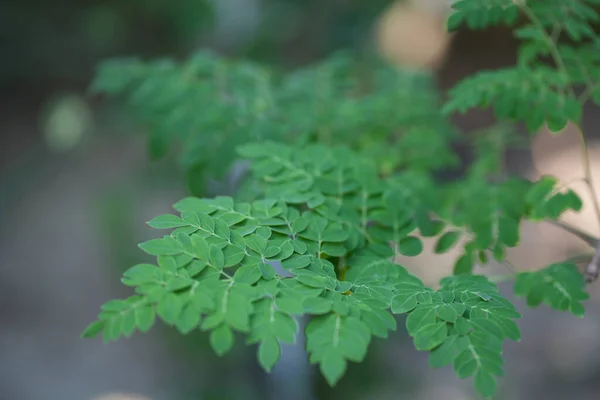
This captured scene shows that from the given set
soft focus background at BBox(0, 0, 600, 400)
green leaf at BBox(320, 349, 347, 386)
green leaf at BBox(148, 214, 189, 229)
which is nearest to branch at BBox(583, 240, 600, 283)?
green leaf at BBox(320, 349, 347, 386)

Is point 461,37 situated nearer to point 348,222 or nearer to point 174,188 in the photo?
point 174,188

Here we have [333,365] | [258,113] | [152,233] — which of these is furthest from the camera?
[152,233]

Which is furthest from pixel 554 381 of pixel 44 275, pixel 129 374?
pixel 44 275

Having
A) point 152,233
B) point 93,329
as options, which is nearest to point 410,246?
point 93,329

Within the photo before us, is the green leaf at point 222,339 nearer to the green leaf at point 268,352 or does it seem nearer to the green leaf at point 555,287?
the green leaf at point 268,352

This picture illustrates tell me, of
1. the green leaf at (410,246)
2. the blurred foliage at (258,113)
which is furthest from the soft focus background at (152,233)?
the green leaf at (410,246)

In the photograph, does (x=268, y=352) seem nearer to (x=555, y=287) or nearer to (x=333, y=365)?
(x=333, y=365)

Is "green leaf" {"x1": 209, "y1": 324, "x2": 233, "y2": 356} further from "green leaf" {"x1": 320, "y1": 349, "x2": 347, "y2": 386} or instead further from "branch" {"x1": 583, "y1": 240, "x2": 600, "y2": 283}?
"branch" {"x1": 583, "y1": 240, "x2": 600, "y2": 283}
